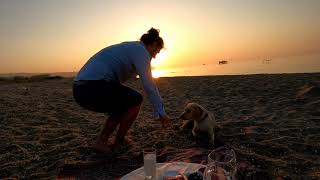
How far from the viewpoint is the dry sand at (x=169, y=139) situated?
3.82m

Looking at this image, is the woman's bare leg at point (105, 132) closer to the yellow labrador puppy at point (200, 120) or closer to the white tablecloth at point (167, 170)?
the yellow labrador puppy at point (200, 120)

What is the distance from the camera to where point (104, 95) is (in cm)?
408

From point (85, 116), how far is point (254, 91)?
537cm

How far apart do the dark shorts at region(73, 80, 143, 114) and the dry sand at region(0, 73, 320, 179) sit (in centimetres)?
70

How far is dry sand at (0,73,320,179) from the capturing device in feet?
12.5

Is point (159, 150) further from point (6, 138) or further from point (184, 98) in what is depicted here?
point (184, 98)

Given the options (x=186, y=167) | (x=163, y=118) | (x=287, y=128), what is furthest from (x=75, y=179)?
(x=287, y=128)

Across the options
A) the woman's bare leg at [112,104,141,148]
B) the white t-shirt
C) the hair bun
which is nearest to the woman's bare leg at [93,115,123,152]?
the woman's bare leg at [112,104,141,148]

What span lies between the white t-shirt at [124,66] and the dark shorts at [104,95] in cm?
9

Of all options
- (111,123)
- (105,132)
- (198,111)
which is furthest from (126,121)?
(198,111)

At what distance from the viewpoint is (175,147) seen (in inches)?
185

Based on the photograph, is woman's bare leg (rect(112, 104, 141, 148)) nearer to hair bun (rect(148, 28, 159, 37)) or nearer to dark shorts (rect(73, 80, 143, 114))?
dark shorts (rect(73, 80, 143, 114))

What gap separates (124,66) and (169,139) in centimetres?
159

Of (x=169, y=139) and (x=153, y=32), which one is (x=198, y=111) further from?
(x=153, y=32)
